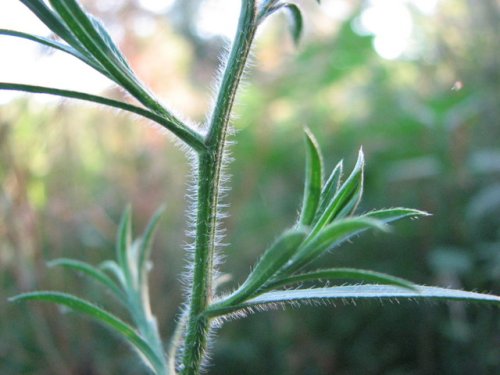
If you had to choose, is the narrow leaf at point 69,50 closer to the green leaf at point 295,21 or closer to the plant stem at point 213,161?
the plant stem at point 213,161

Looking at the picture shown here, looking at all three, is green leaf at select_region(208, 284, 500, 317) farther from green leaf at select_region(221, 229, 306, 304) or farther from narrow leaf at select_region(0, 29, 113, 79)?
narrow leaf at select_region(0, 29, 113, 79)

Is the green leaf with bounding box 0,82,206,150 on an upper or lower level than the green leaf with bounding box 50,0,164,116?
lower

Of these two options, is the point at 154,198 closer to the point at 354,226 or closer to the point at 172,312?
the point at 172,312

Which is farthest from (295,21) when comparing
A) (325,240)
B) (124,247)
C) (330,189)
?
(124,247)

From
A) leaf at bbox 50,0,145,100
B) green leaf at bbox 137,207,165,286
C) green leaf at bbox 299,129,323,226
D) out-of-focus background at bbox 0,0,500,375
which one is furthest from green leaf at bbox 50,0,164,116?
out-of-focus background at bbox 0,0,500,375

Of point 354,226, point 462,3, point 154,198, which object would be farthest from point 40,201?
point 462,3
